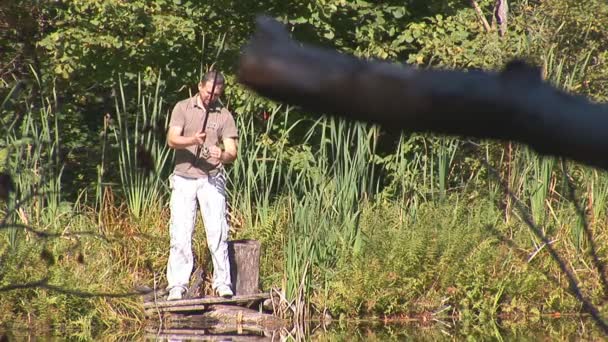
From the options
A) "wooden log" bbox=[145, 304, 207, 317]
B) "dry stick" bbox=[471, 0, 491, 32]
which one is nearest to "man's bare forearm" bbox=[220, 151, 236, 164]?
"wooden log" bbox=[145, 304, 207, 317]

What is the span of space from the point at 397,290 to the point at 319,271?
700mm

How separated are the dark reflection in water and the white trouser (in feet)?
1.74

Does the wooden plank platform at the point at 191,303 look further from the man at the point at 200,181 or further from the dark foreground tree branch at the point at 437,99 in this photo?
the dark foreground tree branch at the point at 437,99

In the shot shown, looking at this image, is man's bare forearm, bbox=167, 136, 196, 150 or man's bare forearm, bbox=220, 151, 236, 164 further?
man's bare forearm, bbox=220, 151, 236, 164

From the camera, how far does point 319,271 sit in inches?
473

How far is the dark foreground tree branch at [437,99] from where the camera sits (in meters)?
1.27

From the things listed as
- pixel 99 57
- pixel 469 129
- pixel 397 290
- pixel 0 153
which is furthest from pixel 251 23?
pixel 469 129

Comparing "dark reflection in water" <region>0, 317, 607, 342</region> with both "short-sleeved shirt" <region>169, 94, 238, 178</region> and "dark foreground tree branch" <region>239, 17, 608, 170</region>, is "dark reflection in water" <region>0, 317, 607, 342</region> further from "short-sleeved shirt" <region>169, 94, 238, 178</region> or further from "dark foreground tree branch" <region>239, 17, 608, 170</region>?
"dark foreground tree branch" <region>239, 17, 608, 170</region>

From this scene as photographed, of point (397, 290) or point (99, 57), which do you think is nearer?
point (397, 290)

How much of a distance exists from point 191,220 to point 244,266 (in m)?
0.95

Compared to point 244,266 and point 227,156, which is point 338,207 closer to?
point 244,266

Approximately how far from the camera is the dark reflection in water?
10781mm

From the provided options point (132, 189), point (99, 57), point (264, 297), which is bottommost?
point (264, 297)

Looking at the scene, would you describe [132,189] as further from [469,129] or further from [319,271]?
[469,129]
